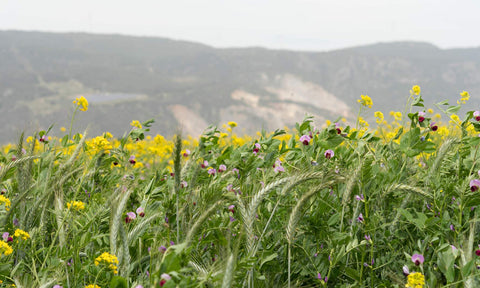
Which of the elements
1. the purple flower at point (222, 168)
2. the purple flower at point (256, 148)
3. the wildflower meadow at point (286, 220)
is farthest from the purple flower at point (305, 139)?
the purple flower at point (222, 168)

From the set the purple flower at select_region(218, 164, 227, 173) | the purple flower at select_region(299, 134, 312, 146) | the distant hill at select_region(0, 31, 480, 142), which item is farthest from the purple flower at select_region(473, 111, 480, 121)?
the distant hill at select_region(0, 31, 480, 142)

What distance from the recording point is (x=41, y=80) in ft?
185

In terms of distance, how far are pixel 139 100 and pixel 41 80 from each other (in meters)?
18.2

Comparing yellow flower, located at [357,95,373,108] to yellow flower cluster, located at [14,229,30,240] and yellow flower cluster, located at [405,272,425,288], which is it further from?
yellow flower cluster, located at [14,229,30,240]

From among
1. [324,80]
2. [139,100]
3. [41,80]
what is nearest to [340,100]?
[324,80]

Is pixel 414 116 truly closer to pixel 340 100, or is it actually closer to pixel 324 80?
Answer: pixel 340 100

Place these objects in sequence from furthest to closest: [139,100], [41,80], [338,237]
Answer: [41,80]
[139,100]
[338,237]

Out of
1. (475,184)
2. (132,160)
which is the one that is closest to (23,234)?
(132,160)

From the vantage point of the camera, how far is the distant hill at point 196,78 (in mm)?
48781

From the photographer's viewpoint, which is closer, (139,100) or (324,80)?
(139,100)

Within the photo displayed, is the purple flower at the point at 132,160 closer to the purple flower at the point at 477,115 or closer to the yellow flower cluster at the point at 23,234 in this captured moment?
the yellow flower cluster at the point at 23,234

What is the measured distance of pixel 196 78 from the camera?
234 feet

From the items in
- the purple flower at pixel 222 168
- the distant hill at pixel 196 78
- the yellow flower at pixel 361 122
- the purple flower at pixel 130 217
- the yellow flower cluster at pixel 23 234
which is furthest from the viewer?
the distant hill at pixel 196 78

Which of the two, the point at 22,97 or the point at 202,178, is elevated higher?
the point at 202,178
